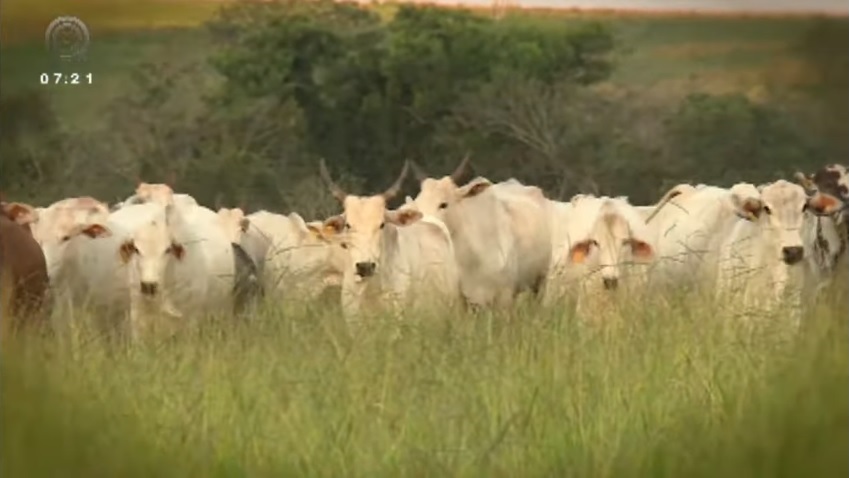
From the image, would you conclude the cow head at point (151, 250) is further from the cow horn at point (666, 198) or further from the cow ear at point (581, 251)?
the cow horn at point (666, 198)

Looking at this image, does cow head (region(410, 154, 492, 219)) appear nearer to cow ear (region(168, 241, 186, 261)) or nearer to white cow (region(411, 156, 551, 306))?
white cow (region(411, 156, 551, 306))

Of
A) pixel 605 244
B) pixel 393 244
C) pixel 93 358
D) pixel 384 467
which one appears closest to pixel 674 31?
pixel 605 244

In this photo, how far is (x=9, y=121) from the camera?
229cm

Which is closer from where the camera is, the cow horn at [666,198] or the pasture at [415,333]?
the pasture at [415,333]

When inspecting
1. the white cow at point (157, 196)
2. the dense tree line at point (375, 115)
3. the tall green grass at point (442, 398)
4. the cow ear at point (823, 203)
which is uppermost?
the dense tree line at point (375, 115)

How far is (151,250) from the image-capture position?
2.40 metres

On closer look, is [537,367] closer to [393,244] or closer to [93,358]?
[393,244]

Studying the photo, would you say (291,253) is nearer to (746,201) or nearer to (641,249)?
(641,249)

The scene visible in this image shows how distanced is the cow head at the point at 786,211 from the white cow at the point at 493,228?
32 centimetres

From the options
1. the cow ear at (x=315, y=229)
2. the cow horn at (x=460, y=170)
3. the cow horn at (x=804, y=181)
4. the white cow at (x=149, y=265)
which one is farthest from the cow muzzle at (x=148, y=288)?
the cow horn at (x=804, y=181)

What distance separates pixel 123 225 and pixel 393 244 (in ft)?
1.29

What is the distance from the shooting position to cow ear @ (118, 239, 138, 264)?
2.40 meters

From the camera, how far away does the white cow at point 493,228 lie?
2.41 m

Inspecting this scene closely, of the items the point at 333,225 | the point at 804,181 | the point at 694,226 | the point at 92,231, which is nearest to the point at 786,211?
the point at 804,181
